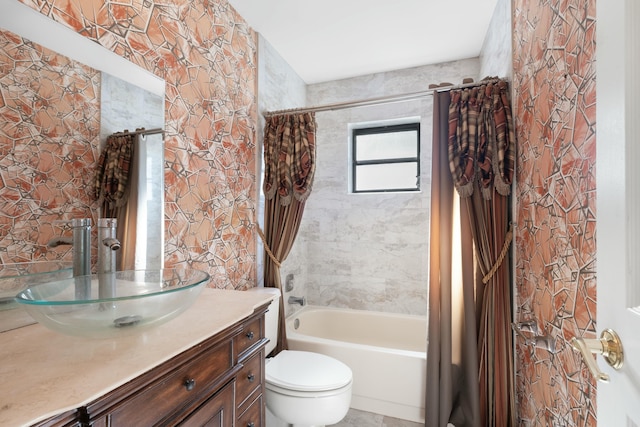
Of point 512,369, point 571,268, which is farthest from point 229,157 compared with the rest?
point 512,369

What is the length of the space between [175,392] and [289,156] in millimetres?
1611

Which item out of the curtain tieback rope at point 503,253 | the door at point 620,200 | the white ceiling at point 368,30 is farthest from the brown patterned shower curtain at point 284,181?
the door at point 620,200

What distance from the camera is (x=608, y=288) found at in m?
0.54

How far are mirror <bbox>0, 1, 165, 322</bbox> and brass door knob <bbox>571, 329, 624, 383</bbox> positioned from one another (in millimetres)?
1434

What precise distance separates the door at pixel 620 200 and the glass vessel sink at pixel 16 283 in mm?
1465

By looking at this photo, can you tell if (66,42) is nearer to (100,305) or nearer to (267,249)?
(100,305)

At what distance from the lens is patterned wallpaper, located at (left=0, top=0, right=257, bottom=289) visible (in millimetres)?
990

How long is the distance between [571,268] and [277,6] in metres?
2.06

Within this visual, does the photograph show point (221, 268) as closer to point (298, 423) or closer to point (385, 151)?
point (298, 423)

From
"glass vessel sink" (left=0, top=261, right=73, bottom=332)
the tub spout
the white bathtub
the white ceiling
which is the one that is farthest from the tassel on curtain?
"glass vessel sink" (left=0, top=261, right=73, bottom=332)

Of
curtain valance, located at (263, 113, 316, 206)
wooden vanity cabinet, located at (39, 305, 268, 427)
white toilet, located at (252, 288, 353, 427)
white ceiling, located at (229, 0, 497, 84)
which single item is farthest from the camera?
curtain valance, located at (263, 113, 316, 206)

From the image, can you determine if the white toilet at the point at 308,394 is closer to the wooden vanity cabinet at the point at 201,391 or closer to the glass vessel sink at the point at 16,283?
the wooden vanity cabinet at the point at 201,391

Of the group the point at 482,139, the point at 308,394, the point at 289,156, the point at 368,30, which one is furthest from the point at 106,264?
the point at 368,30

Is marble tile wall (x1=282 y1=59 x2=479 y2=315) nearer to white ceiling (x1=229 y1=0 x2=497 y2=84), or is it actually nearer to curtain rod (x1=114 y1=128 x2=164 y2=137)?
white ceiling (x1=229 y1=0 x2=497 y2=84)
